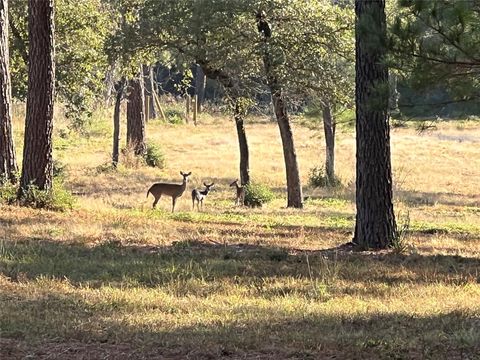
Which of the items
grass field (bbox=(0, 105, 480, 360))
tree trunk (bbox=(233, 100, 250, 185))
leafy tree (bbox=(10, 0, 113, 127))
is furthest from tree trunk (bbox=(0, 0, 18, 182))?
tree trunk (bbox=(233, 100, 250, 185))

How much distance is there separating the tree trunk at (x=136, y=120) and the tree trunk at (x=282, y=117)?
11.4 meters

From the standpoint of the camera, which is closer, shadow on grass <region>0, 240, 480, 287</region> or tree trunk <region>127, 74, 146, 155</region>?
shadow on grass <region>0, 240, 480, 287</region>

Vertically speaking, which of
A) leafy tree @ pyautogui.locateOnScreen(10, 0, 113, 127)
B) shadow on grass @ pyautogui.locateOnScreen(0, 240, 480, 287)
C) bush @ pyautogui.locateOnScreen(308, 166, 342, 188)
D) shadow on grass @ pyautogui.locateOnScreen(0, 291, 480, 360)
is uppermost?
leafy tree @ pyautogui.locateOnScreen(10, 0, 113, 127)

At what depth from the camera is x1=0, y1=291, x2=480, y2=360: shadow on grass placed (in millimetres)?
5023

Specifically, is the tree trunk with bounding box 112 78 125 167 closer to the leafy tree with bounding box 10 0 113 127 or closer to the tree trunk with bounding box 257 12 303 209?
the leafy tree with bounding box 10 0 113 127

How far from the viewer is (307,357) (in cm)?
495

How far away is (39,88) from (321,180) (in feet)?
51.7

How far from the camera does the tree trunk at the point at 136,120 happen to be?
2978 centimetres

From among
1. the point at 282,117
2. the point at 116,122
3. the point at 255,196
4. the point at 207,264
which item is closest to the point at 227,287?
the point at 207,264

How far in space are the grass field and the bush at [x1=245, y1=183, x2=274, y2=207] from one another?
2.67 m

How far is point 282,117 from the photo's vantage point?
18.8 m

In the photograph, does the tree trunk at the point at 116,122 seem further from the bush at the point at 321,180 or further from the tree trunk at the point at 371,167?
the tree trunk at the point at 371,167

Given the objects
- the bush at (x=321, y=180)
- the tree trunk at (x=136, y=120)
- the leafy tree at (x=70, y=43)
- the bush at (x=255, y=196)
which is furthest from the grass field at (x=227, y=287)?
the tree trunk at (x=136, y=120)

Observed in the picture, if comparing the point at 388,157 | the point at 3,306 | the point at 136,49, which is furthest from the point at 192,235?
the point at 136,49
